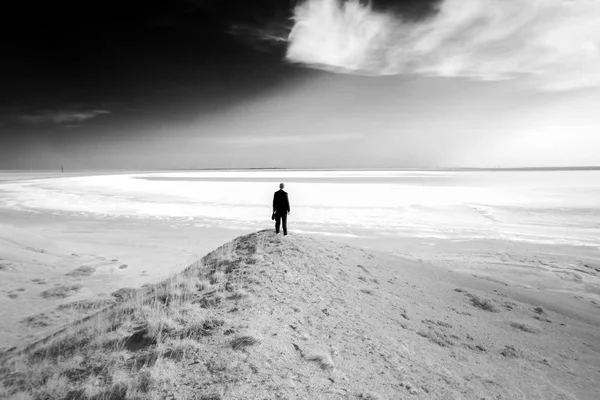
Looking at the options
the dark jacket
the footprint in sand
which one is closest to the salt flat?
the footprint in sand

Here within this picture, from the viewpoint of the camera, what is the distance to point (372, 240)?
15328 millimetres

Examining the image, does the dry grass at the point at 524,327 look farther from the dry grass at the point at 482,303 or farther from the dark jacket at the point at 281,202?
the dark jacket at the point at 281,202

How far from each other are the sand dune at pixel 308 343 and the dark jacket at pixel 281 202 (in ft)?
4.31

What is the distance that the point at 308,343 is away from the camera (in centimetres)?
517

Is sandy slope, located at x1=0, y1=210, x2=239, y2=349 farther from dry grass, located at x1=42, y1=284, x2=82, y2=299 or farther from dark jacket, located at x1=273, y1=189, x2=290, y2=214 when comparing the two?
dark jacket, located at x1=273, y1=189, x2=290, y2=214

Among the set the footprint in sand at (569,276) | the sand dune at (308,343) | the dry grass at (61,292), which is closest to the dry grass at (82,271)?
the dry grass at (61,292)

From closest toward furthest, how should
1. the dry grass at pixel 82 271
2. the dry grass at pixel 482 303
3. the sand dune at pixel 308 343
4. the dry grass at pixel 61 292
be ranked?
the sand dune at pixel 308 343 → the dry grass at pixel 482 303 → the dry grass at pixel 61 292 → the dry grass at pixel 82 271

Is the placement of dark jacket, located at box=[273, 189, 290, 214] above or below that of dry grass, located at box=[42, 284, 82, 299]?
above

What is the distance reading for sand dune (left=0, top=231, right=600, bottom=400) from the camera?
424cm

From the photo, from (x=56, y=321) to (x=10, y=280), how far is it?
152 inches

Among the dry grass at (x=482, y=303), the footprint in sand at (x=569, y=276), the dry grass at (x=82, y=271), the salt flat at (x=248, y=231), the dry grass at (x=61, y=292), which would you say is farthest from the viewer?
the dry grass at (x=82, y=271)

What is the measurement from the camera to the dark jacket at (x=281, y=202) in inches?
378

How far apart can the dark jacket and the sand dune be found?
4.31 ft

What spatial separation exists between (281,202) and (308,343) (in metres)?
5.08
